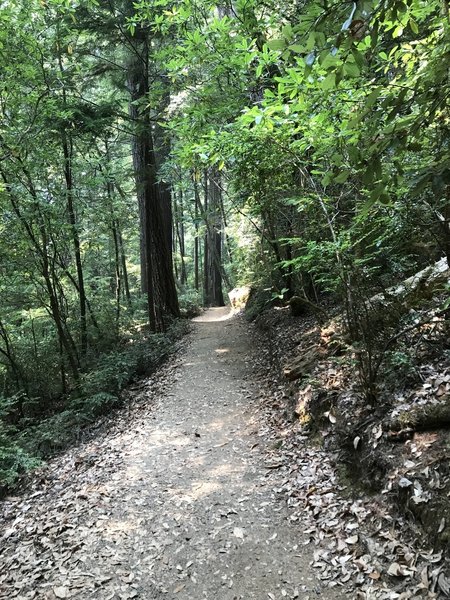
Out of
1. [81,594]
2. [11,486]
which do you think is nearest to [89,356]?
[11,486]

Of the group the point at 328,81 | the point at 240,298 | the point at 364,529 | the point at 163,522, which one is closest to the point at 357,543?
the point at 364,529

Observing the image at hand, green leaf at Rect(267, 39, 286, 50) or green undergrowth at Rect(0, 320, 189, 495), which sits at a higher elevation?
green leaf at Rect(267, 39, 286, 50)

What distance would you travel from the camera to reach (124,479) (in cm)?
535

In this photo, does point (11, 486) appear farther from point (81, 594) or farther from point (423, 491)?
point (423, 491)

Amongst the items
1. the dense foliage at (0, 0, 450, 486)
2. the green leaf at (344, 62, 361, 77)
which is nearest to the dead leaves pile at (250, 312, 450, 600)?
the dense foliage at (0, 0, 450, 486)

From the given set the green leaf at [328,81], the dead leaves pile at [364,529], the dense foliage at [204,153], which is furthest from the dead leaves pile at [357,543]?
the green leaf at [328,81]

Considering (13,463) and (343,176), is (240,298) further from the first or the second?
(343,176)

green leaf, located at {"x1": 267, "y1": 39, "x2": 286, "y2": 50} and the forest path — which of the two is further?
the forest path

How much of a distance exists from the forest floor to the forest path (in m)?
0.01

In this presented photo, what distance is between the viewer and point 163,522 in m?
4.39

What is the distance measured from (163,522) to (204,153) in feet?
13.6

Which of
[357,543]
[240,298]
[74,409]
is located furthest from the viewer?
[240,298]

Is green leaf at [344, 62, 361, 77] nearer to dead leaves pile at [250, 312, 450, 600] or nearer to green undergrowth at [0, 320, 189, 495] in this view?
dead leaves pile at [250, 312, 450, 600]

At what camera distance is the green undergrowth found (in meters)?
6.82
